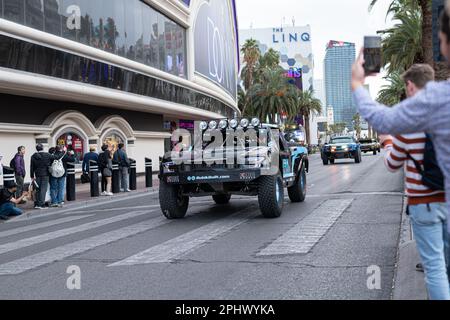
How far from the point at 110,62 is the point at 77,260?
18651 mm

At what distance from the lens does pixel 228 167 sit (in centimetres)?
920

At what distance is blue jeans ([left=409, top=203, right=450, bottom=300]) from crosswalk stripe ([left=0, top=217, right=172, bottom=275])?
4698mm

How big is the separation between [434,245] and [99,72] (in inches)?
842

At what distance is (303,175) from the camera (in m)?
12.4

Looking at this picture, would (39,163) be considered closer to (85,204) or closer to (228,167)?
(85,204)

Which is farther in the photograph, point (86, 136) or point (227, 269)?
point (86, 136)

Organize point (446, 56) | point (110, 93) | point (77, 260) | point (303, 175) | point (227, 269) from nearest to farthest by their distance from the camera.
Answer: point (446, 56), point (227, 269), point (77, 260), point (303, 175), point (110, 93)

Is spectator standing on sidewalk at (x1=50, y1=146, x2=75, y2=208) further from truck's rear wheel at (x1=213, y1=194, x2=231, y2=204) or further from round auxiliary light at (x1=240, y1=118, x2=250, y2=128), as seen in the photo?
round auxiliary light at (x1=240, y1=118, x2=250, y2=128)

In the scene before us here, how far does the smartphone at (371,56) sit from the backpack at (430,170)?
25.3 inches

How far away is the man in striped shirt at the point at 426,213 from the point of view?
10.5 feet

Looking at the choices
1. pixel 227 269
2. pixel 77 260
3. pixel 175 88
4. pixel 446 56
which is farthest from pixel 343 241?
pixel 175 88

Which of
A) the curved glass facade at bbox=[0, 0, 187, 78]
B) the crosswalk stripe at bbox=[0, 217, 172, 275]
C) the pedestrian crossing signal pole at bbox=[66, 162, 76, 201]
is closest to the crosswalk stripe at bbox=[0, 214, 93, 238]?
the crosswalk stripe at bbox=[0, 217, 172, 275]

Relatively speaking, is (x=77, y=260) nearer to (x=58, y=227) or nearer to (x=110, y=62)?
(x=58, y=227)
